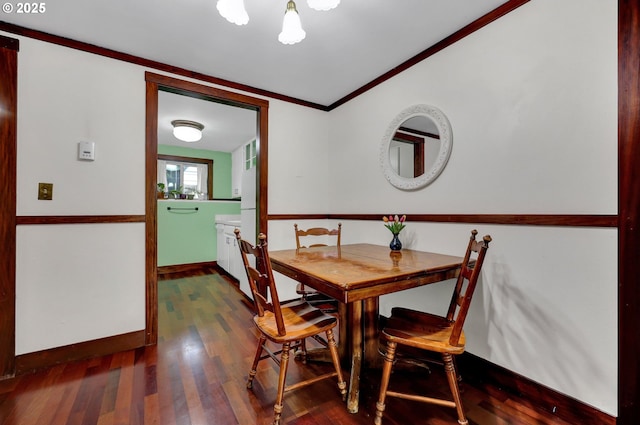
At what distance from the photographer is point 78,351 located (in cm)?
193

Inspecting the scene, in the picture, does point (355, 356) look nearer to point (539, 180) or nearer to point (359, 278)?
point (359, 278)

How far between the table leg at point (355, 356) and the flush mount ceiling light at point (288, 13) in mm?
1514

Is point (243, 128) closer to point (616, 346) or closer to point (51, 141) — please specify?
point (51, 141)

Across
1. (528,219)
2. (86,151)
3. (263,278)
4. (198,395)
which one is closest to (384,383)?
(263,278)

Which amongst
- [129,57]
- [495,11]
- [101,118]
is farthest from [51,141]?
[495,11]

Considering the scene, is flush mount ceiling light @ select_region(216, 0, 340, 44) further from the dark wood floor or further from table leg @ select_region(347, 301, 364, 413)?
the dark wood floor

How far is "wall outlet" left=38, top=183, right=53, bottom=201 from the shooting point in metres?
A: 1.84

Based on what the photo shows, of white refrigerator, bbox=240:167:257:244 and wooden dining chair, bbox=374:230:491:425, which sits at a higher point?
white refrigerator, bbox=240:167:257:244

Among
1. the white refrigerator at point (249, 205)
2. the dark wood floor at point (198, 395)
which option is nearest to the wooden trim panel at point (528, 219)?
the dark wood floor at point (198, 395)

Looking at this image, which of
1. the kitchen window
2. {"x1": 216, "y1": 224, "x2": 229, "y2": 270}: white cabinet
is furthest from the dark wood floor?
the kitchen window

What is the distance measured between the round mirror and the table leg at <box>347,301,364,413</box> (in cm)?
112

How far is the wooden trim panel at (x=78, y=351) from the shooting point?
1.78m

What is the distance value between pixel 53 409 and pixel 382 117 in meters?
2.94

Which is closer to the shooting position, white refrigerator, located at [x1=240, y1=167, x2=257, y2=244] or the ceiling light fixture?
the ceiling light fixture
